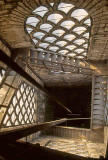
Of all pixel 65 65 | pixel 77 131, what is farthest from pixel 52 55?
pixel 77 131

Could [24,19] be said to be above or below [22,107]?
above

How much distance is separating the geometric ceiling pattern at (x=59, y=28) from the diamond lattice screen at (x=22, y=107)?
2152mm

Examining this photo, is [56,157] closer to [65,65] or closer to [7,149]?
[7,149]

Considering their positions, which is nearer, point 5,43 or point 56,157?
point 56,157

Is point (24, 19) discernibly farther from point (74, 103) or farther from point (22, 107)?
point (74, 103)

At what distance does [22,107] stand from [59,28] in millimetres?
3898

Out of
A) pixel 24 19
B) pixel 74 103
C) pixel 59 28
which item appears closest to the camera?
pixel 24 19

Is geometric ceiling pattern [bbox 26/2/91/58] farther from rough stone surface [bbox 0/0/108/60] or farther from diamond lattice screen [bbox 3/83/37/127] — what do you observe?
diamond lattice screen [bbox 3/83/37/127]

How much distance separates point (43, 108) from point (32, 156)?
8190 mm

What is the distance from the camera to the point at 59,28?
4258mm

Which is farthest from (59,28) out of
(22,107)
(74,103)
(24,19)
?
(74,103)

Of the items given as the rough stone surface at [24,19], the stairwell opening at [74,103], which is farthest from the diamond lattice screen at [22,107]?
the stairwell opening at [74,103]

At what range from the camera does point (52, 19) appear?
386 centimetres

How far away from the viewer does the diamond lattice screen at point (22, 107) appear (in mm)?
5368
